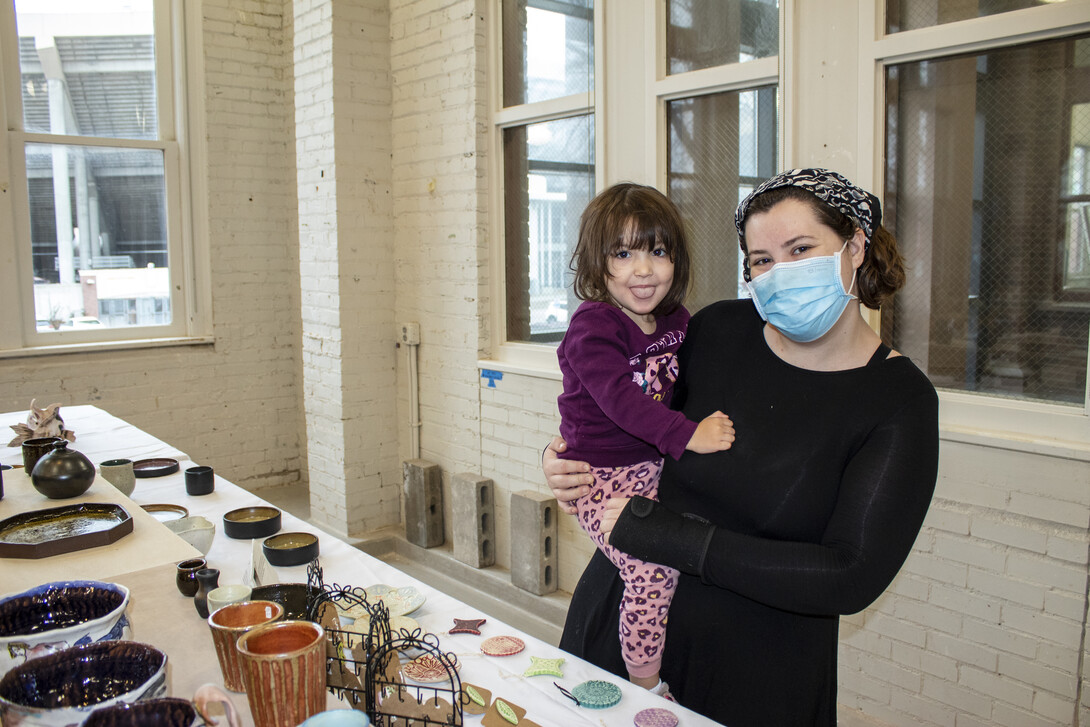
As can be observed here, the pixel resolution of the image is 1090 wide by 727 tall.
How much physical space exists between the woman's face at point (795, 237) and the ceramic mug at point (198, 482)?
188 centimetres

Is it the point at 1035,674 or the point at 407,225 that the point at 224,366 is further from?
the point at 1035,674

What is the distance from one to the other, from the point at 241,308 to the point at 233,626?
16.5ft

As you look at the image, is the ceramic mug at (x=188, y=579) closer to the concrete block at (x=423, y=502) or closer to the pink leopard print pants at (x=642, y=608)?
the pink leopard print pants at (x=642, y=608)

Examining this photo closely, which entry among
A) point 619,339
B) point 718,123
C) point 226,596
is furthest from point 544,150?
point 226,596

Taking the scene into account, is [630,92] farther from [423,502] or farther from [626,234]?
[423,502]

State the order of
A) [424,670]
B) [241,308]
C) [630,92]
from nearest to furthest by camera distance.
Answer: [424,670] → [630,92] → [241,308]

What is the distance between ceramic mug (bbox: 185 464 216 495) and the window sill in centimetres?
335

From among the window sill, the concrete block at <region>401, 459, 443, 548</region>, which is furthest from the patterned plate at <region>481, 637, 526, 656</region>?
the window sill

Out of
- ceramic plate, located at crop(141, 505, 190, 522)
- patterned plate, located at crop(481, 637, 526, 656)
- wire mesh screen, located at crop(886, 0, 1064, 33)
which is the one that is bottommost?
patterned plate, located at crop(481, 637, 526, 656)

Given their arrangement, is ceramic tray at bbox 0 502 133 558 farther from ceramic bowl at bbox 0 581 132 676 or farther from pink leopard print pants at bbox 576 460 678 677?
pink leopard print pants at bbox 576 460 678 677

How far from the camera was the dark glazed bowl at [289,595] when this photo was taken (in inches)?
60.1

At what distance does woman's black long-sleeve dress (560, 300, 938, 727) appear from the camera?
130cm

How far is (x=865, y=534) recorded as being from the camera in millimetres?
1285

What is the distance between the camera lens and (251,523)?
214 centimetres
